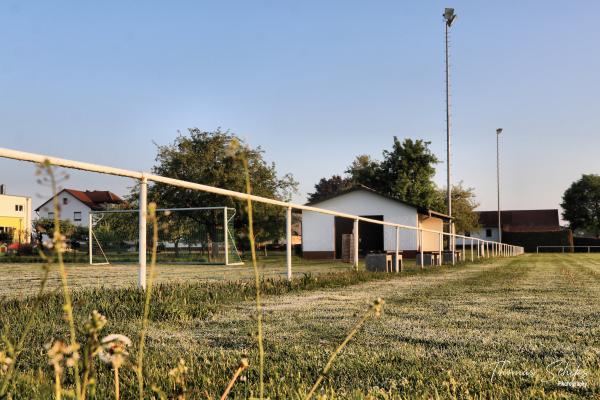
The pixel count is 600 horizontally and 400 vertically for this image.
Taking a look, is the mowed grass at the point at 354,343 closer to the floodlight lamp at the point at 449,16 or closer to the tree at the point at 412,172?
the floodlight lamp at the point at 449,16

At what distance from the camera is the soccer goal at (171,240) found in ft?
63.5

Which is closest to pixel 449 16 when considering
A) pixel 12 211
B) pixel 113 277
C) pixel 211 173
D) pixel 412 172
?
pixel 412 172

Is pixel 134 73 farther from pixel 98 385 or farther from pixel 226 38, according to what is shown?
pixel 98 385

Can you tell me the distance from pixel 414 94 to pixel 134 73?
1202 centimetres

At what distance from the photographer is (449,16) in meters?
29.3

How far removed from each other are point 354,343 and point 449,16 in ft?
95.9

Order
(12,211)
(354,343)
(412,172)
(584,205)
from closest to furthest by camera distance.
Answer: (354,343)
(412,172)
(12,211)
(584,205)

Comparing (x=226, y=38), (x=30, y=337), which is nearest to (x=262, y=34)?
(x=226, y=38)

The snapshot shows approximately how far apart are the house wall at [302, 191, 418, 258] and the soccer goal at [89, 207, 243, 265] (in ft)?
25.8

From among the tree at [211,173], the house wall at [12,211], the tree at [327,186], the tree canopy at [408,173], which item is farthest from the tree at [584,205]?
the house wall at [12,211]

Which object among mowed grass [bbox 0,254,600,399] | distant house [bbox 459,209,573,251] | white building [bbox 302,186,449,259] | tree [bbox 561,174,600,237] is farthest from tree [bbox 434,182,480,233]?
mowed grass [bbox 0,254,600,399]

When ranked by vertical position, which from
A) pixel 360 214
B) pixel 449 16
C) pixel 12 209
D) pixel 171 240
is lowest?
pixel 171 240

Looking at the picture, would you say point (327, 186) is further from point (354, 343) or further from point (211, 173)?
point (354, 343)

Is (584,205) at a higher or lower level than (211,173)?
higher
